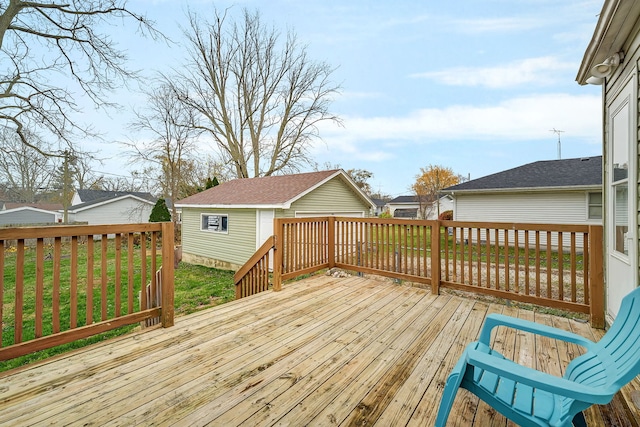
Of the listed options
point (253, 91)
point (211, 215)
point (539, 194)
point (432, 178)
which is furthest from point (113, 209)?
point (432, 178)

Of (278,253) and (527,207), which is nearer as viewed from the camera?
(278,253)

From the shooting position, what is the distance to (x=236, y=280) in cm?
556

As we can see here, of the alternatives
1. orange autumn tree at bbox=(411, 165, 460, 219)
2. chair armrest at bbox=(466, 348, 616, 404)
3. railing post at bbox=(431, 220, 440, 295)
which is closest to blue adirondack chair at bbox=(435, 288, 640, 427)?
chair armrest at bbox=(466, 348, 616, 404)

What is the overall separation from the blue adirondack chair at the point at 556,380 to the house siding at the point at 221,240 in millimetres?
9077

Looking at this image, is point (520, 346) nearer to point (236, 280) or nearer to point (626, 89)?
point (626, 89)

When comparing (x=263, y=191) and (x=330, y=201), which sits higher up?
(x=263, y=191)

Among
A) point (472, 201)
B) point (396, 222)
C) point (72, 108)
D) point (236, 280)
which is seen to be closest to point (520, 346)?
point (396, 222)

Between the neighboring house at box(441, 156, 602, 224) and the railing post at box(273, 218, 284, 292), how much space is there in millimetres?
11659

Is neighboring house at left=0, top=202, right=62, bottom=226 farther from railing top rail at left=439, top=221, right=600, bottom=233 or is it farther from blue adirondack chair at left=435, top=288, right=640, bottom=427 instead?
blue adirondack chair at left=435, top=288, right=640, bottom=427

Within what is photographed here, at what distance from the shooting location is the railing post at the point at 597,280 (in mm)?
3033

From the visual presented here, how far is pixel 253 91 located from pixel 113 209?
47.8 ft

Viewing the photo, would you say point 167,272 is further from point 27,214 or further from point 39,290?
point 27,214

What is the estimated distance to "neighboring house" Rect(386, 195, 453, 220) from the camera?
94.4 ft

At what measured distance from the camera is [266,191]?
10.9 m
